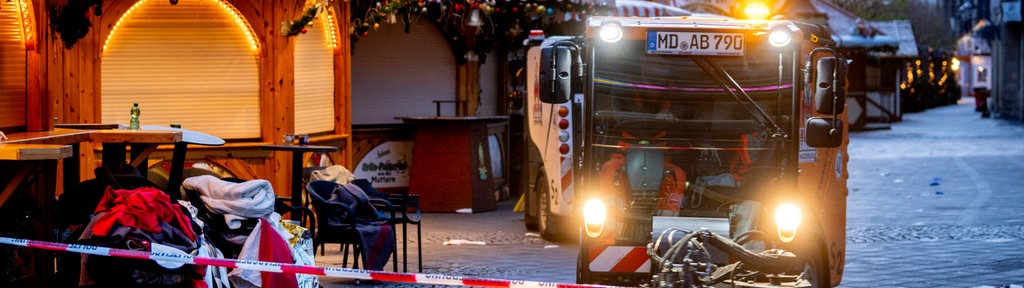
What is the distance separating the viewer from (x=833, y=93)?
1051 centimetres

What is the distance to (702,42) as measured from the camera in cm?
1120

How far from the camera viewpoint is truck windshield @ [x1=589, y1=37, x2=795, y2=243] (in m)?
11.4

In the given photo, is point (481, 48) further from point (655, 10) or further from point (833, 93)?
point (833, 93)

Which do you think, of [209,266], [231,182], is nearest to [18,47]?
[231,182]

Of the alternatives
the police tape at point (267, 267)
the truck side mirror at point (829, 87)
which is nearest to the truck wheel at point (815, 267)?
the truck side mirror at point (829, 87)

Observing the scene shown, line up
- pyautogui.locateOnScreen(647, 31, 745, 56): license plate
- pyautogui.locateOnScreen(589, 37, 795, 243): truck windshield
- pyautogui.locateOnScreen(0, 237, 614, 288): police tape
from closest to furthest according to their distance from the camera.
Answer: pyautogui.locateOnScreen(0, 237, 614, 288): police tape → pyautogui.locateOnScreen(647, 31, 745, 56): license plate → pyautogui.locateOnScreen(589, 37, 795, 243): truck windshield

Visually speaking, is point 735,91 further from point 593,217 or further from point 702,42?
point 593,217

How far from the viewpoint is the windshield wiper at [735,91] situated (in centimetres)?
1128

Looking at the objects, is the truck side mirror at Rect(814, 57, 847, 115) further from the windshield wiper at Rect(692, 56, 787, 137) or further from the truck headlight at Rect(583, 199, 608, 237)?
the truck headlight at Rect(583, 199, 608, 237)

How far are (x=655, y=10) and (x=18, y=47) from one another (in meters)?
11.2

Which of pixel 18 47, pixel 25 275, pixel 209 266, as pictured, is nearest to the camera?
A: pixel 209 266

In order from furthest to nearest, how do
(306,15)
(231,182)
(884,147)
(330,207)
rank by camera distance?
(884,147) → (306,15) → (330,207) → (231,182)

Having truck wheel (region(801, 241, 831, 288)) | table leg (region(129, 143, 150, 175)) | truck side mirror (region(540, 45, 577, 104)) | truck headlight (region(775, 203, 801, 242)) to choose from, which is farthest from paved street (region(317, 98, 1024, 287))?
truck side mirror (region(540, 45, 577, 104))

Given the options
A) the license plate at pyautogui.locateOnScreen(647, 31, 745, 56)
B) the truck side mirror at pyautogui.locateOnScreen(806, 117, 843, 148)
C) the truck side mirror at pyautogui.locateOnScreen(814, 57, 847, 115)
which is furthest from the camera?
the license plate at pyautogui.locateOnScreen(647, 31, 745, 56)
